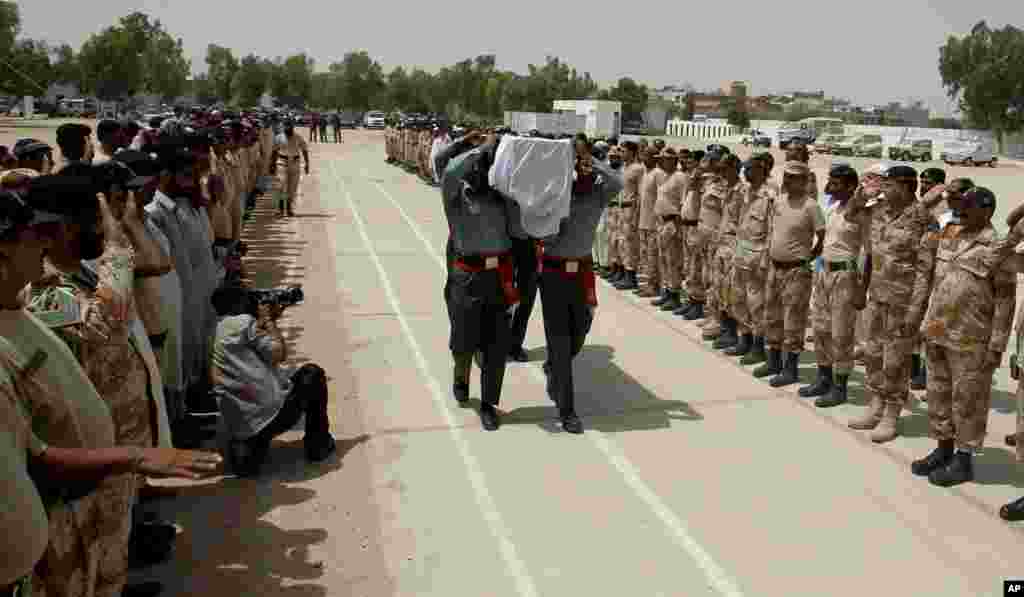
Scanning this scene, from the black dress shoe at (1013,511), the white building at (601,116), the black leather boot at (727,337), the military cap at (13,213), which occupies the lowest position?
the black dress shoe at (1013,511)

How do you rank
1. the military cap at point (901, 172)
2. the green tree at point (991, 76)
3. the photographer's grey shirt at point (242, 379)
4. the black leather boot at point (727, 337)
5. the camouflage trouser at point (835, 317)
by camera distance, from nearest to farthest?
the photographer's grey shirt at point (242, 379) → the military cap at point (901, 172) → the camouflage trouser at point (835, 317) → the black leather boot at point (727, 337) → the green tree at point (991, 76)

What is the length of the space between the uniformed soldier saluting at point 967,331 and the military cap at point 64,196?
15.5ft

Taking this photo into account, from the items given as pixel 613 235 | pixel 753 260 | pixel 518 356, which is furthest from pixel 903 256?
pixel 613 235

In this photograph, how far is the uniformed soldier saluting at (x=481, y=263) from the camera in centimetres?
587

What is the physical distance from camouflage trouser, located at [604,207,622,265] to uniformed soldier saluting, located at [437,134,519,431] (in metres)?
5.50

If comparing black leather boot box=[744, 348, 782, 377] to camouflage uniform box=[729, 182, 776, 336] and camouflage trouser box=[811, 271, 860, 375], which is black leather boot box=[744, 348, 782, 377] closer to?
camouflage uniform box=[729, 182, 776, 336]

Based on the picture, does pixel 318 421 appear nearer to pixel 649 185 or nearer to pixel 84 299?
pixel 84 299

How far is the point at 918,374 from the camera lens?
7.43 m

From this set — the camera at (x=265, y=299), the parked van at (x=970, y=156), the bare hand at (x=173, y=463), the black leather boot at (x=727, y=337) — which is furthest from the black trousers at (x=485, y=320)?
the parked van at (x=970, y=156)

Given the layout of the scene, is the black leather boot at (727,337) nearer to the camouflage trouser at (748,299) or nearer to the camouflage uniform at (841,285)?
the camouflage trouser at (748,299)

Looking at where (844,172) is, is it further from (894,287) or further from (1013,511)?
(1013,511)

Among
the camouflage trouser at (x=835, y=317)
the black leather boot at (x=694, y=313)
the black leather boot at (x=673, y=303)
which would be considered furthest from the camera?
the black leather boot at (x=673, y=303)

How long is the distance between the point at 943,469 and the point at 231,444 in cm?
438

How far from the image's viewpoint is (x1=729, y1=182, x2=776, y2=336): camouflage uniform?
7.50m
